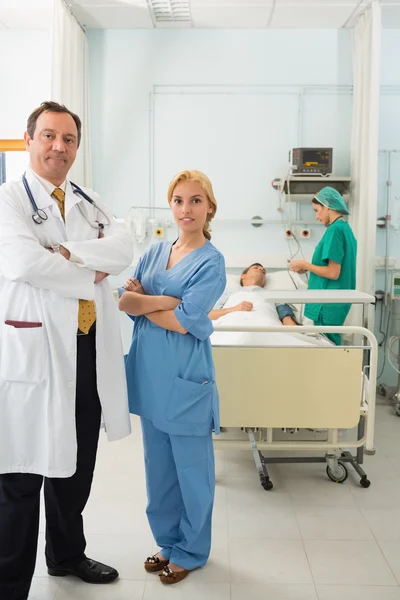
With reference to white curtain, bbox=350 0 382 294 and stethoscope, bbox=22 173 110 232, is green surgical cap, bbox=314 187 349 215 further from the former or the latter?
stethoscope, bbox=22 173 110 232

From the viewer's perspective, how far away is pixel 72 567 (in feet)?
6.30

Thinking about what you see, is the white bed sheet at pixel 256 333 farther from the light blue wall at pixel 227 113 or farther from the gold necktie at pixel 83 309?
the light blue wall at pixel 227 113

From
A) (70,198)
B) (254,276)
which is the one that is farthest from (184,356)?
(254,276)

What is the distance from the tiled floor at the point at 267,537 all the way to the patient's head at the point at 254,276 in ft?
4.35

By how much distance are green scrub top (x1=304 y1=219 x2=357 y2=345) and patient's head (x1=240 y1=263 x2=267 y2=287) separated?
633 millimetres

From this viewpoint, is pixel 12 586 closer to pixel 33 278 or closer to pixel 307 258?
pixel 33 278

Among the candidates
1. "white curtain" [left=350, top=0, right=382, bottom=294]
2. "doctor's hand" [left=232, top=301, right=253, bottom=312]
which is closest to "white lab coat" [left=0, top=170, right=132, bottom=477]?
"doctor's hand" [left=232, top=301, right=253, bottom=312]

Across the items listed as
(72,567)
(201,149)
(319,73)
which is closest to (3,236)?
(72,567)

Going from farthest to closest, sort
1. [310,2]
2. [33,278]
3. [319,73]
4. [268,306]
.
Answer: [319,73], [310,2], [268,306], [33,278]

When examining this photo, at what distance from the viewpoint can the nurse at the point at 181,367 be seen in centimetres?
181

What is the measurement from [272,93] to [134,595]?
3596 millimetres

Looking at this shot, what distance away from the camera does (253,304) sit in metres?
3.40

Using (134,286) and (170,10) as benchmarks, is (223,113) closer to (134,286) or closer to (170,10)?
(170,10)

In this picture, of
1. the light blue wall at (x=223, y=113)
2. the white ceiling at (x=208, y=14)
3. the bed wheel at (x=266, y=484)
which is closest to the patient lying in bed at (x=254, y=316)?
the light blue wall at (x=223, y=113)
